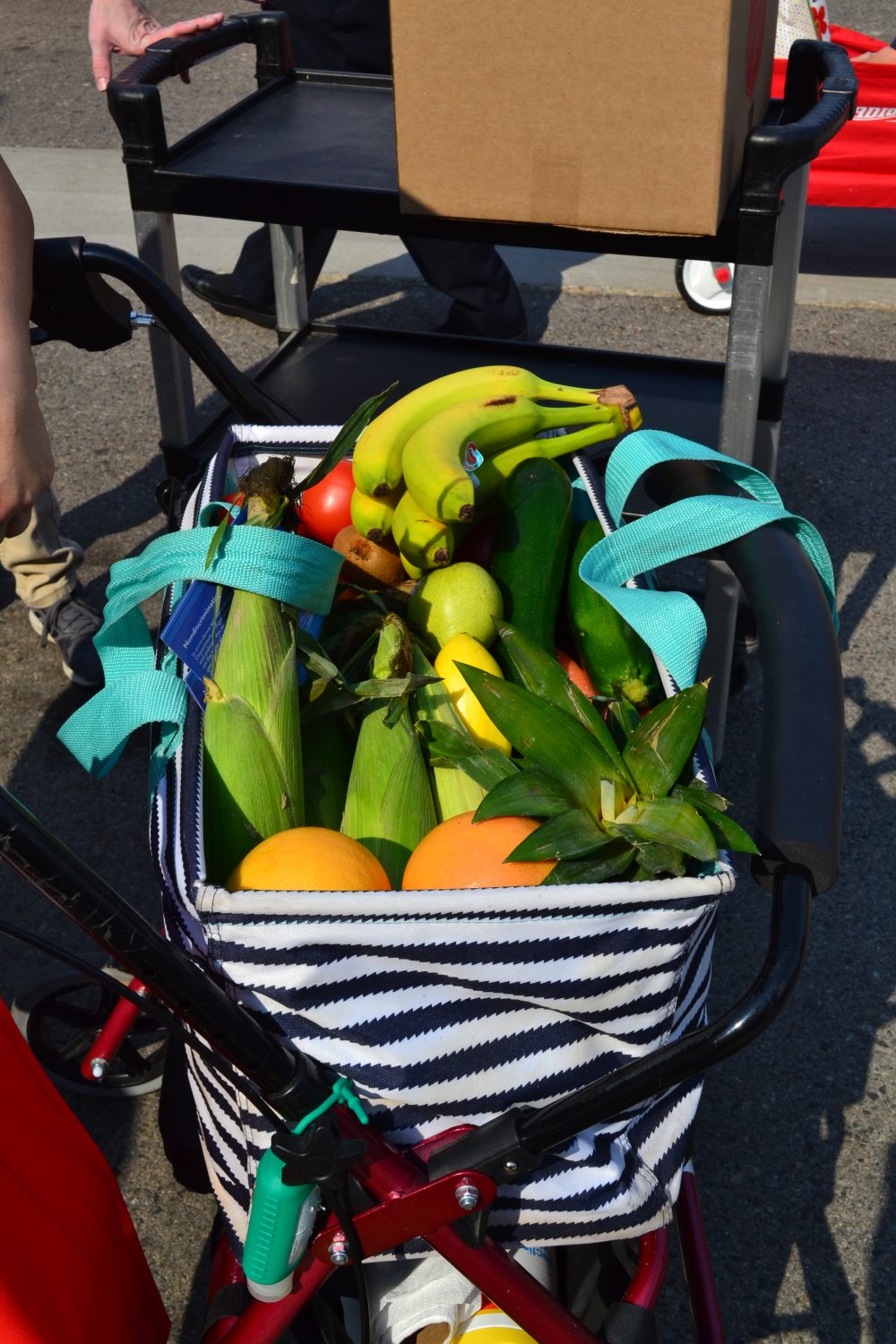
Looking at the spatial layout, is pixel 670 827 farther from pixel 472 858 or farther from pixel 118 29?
pixel 118 29

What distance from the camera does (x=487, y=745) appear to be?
48.7 inches

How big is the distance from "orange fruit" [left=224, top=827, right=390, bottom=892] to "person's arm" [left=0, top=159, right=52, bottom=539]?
1.47 ft

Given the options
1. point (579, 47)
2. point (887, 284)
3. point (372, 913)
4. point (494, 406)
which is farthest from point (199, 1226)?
point (887, 284)

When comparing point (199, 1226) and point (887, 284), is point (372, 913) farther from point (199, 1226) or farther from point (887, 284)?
point (887, 284)

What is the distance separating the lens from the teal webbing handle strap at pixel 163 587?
3.86 feet

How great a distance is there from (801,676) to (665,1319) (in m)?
1.12

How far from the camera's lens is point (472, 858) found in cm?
105

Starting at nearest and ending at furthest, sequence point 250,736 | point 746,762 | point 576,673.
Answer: point 250,736, point 576,673, point 746,762

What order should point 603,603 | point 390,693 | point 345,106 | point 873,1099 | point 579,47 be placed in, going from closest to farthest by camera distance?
point 390,693 < point 603,603 < point 579,47 < point 873,1099 < point 345,106

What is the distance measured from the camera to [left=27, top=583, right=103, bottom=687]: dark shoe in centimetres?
275

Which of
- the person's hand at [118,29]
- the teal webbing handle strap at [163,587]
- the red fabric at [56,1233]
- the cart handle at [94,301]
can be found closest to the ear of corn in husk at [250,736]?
the teal webbing handle strap at [163,587]

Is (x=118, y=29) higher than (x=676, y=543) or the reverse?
higher

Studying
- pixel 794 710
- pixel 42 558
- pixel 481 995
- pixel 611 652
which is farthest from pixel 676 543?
pixel 42 558

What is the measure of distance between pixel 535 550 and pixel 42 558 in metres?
1.67
